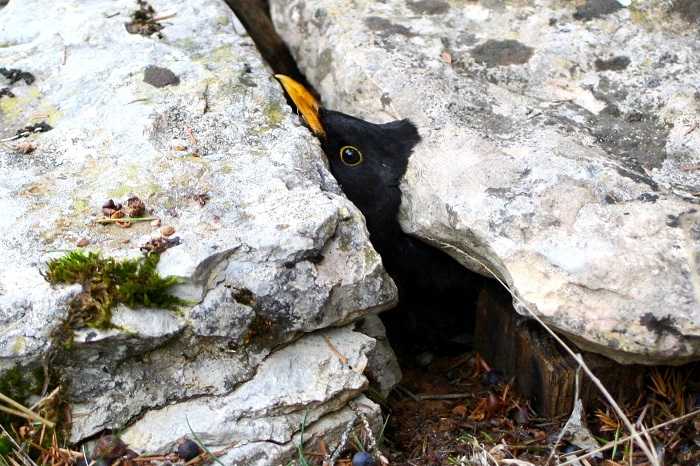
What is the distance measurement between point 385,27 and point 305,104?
2.42ft

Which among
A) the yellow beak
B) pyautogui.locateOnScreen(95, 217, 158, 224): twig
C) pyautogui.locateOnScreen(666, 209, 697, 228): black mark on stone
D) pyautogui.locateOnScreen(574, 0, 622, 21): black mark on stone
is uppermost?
pyautogui.locateOnScreen(574, 0, 622, 21): black mark on stone

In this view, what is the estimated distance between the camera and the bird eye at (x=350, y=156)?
3.42 m

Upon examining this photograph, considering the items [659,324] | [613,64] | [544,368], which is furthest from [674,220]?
[613,64]

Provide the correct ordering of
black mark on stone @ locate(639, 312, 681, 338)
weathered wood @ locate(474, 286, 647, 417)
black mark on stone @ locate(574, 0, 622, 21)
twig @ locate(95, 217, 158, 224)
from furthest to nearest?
black mark on stone @ locate(574, 0, 622, 21), weathered wood @ locate(474, 286, 647, 417), twig @ locate(95, 217, 158, 224), black mark on stone @ locate(639, 312, 681, 338)

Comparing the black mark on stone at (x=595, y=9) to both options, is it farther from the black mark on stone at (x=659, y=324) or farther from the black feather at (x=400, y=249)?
the black mark on stone at (x=659, y=324)

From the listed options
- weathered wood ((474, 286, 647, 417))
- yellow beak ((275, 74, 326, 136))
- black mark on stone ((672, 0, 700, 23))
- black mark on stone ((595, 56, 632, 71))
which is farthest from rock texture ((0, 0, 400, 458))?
black mark on stone ((672, 0, 700, 23))

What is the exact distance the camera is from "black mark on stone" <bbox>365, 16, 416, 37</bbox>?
12.5ft

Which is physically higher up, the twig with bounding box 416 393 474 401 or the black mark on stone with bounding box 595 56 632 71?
the black mark on stone with bounding box 595 56 632 71

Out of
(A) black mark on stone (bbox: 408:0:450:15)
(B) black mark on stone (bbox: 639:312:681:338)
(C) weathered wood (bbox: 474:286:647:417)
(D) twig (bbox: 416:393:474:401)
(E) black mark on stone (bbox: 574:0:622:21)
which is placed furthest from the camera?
(A) black mark on stone (bbox: 408:0:450:15)

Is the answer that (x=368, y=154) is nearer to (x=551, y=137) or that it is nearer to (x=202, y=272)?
(x=551, y=137)

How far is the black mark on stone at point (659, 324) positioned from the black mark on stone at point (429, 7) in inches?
87.5

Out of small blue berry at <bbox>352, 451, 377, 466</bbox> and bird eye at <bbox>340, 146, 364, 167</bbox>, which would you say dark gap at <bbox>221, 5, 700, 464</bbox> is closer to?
small blue berry at <bbox>352, 451, 377, 466</bbox>

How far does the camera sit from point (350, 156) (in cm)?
343

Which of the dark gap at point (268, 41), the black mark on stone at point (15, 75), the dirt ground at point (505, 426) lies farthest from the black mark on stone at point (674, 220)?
the black mark on stone at point (15, 75)
